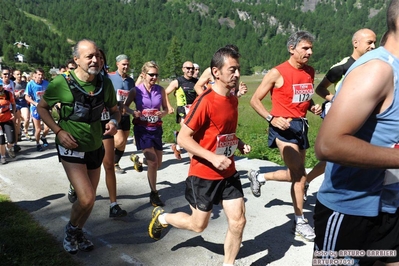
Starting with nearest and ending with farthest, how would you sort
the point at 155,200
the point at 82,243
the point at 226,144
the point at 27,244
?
1. the point at 226,144
2. the point at 82,243
3. the point at 27,244
4. the point at 155,200

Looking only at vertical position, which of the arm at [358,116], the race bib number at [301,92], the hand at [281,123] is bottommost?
the hand at [281,123]

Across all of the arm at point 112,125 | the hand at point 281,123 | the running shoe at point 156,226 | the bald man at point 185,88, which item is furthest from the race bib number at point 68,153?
the bald man at point 185,88

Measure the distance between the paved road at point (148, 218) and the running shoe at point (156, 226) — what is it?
0.44ft

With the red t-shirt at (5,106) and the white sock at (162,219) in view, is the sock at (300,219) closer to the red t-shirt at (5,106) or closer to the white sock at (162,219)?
the white sock at (162,219)

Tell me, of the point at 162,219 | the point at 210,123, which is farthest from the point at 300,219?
the point at 210,123

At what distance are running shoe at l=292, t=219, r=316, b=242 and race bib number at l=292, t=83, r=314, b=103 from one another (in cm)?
150

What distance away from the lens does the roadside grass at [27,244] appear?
3822mm

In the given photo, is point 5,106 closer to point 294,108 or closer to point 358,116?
point 294,108

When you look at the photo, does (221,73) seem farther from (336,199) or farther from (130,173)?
(130,173)

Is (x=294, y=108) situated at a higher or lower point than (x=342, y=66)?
lower

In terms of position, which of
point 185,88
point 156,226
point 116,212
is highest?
point 185,88

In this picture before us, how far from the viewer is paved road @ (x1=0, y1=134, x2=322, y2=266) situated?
393 centimetres

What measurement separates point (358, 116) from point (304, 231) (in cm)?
302

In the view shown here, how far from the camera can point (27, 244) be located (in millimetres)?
4188
